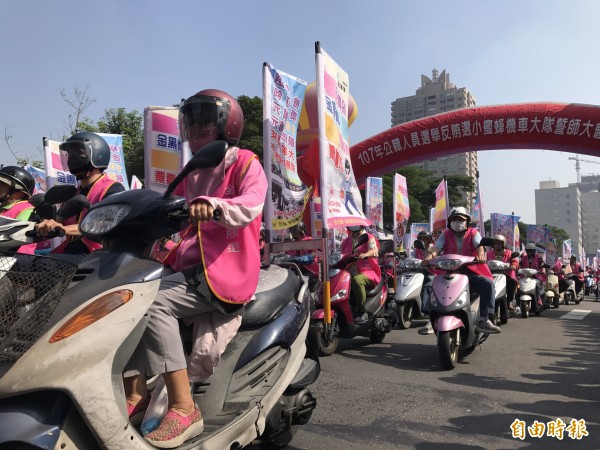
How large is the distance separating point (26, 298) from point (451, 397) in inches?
140

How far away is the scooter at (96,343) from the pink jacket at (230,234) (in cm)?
29

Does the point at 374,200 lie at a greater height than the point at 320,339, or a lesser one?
greater

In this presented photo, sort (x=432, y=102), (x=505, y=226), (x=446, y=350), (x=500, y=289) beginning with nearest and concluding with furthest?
(x=446, y=350) < (x=500, y=289) < (x=505, y=226) < (x=432, y=102)

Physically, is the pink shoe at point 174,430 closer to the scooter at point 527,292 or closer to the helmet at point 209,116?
the helmet at point 209,116

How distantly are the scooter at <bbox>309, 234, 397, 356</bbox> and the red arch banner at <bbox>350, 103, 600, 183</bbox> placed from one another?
756 cm

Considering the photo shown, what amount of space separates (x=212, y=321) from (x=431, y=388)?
9.29 feet

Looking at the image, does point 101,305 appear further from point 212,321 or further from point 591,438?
point 591,438

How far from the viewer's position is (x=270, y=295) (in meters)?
2.74

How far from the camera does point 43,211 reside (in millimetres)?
2480

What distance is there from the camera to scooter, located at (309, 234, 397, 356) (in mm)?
5945

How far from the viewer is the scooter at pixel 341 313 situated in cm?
595

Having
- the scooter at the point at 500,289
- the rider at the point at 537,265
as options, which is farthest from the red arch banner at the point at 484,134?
the scooter at the point at 500,289

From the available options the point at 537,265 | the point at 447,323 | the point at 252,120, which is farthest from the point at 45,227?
the point at 252,120

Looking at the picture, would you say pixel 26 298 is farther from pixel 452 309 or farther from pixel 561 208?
pixel 561 208
